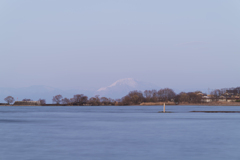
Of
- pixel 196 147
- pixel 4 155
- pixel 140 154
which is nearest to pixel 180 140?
pixel 196 147

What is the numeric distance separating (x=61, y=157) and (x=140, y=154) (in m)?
5.19

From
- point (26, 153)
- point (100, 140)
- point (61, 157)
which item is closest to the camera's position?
point (61, 157)

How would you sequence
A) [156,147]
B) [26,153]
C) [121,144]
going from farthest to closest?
[121,144] < [156,147] < [26,153]

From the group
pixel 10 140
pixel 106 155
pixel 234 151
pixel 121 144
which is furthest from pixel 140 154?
pixel 10 140

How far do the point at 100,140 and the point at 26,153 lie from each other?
7871 mm

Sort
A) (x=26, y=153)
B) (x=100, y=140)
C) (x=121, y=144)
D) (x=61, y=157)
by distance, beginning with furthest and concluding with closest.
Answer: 1. (x=100, y=140)
2. (x=121, y=144)
3. (x=26, y=153)
4. (x=61, y=157)

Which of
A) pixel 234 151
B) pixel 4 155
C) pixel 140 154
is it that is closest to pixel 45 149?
pixel 4 155

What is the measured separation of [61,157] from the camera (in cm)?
2045

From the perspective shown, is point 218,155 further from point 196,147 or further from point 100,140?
point 100,140

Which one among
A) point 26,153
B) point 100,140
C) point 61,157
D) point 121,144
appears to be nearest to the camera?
point 61,157

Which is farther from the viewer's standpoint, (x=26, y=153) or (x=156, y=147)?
(x=156, y=147)

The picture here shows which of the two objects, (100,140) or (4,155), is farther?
(100,140)

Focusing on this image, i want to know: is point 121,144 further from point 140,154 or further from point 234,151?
point 234,151

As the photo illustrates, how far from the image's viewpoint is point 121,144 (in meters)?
26.0
